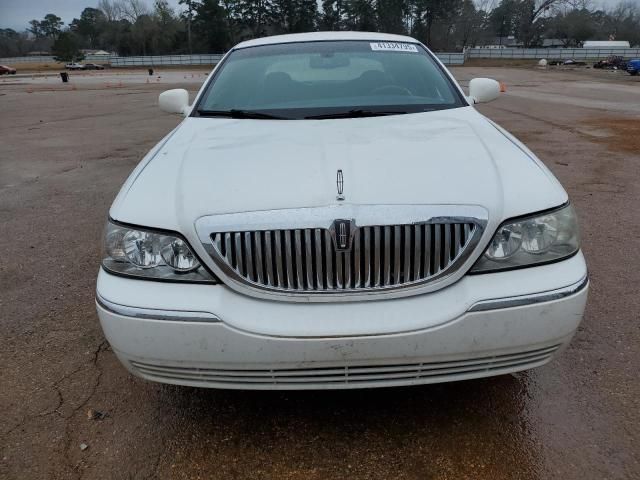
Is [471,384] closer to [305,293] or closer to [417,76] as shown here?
[305,293]

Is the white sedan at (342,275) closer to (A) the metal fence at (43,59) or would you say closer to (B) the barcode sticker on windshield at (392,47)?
(B) the barcode sticker on windshield at (392,47)

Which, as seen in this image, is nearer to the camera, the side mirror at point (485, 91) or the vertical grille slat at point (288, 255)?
the vertical grille slat at point (288, 255)

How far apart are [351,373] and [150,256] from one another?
0.86m

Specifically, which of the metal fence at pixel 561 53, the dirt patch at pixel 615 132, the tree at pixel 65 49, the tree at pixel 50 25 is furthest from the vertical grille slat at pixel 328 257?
the tree at pixel 50 25

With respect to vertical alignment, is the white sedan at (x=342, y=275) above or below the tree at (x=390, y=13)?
below

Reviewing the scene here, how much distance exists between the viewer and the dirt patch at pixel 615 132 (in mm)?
7955

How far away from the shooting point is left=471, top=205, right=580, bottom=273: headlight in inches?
75.4

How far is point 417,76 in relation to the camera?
339cm

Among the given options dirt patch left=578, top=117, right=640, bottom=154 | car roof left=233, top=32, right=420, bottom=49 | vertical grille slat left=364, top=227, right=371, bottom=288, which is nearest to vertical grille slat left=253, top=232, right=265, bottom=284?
vertical grille slat left=364, top=227, right=371, bottom=288

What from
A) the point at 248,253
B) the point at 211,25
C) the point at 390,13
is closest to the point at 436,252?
the point at 248,253

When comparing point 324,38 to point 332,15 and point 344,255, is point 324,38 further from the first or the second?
point 332,15

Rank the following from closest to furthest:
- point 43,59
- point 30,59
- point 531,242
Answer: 1. point 531,242
2. point 30,59
3. point 43,59

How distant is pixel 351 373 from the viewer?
1867 millimetres

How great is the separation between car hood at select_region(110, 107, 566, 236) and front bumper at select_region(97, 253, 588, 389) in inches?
10.6
